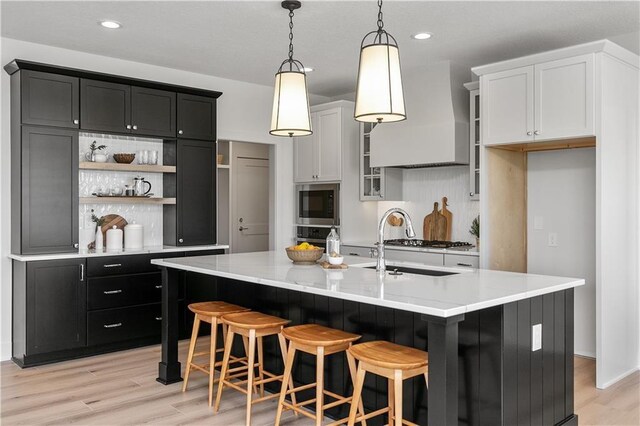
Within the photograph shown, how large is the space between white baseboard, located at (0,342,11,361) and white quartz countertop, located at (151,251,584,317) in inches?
72.7

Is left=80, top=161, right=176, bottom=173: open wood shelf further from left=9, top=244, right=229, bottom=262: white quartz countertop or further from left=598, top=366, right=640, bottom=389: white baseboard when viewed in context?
left=598, top=366, right=640, bottom=389: white baseboard

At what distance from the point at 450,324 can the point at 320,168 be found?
164 inches

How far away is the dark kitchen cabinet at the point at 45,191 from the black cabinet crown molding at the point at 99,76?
0.46 metres

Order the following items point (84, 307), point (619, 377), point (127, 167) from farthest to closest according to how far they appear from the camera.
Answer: point (127, 167) → point (84, 307) → point (619, 377)

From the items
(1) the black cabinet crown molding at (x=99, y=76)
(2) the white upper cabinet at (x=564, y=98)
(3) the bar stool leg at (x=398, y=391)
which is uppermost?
(1) the black cabinet crown molding at (x=99, y=76)

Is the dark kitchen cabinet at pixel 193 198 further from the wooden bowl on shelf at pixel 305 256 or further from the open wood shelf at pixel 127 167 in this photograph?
the wooden bowl on shelf at pixel 305 256

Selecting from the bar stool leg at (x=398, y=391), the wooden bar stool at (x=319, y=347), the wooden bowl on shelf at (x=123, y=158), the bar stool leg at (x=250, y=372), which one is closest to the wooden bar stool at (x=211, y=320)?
the bar stool leg at (x=250, y=372)

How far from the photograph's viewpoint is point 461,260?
4.79 m

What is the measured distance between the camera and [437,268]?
3316 millimetres

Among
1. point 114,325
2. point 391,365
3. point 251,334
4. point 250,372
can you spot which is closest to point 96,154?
point 114,325

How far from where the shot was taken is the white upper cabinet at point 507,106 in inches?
164

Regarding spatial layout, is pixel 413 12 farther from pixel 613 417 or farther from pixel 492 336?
pixel 613 417

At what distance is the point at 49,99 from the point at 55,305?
1.62 meters

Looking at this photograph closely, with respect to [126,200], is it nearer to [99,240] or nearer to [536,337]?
[99,240]
